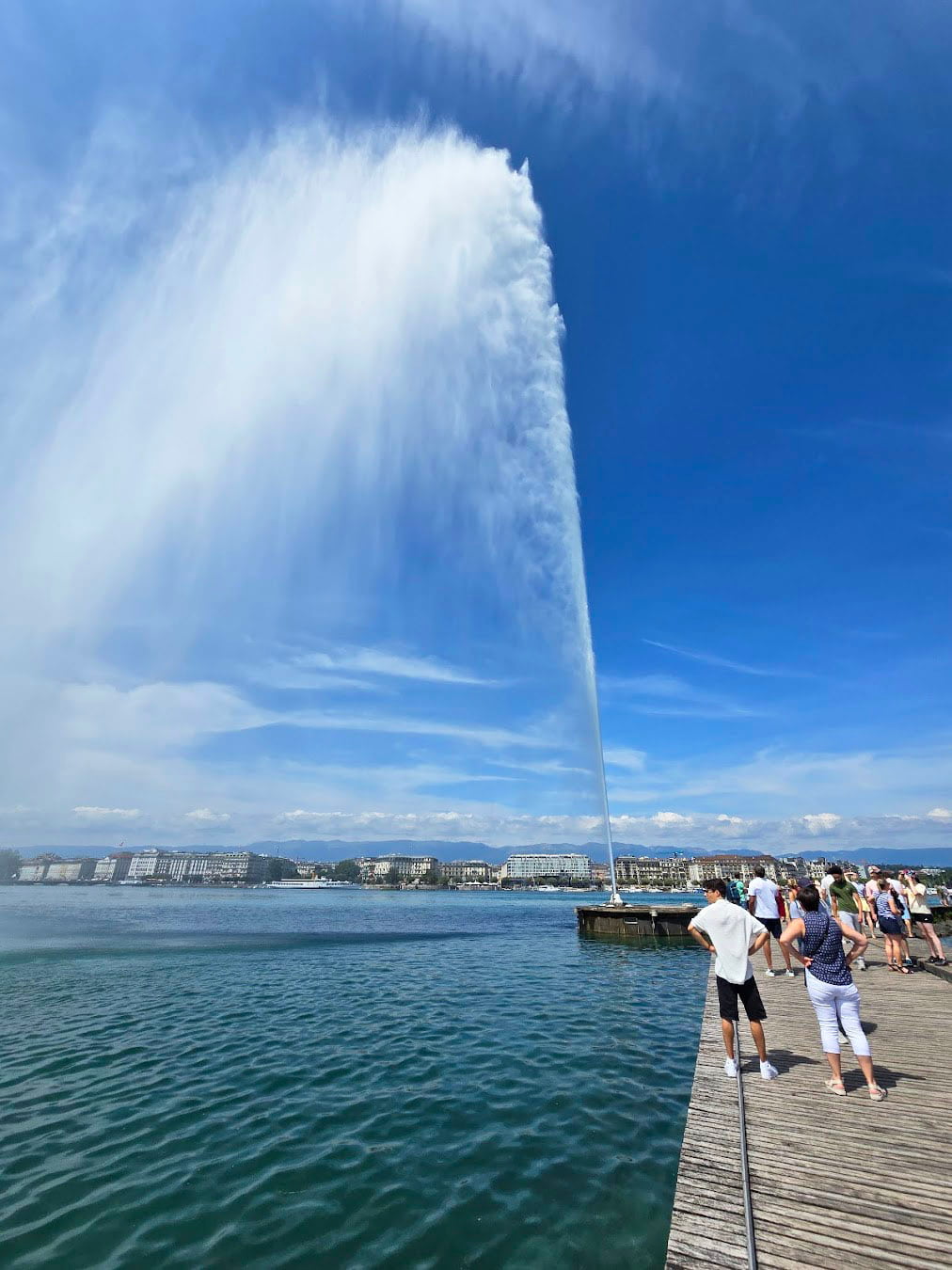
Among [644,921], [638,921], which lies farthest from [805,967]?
[638,921]

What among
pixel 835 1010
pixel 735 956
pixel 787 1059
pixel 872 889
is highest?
pixel 872 889

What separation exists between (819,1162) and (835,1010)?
2.62 m

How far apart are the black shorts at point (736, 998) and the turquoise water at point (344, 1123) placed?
2.35 m

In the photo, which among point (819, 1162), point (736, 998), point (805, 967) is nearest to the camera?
point (819, 1162)

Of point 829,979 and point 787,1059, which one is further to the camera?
point 787,1059

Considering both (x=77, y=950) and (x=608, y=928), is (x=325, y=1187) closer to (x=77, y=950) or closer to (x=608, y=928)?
(x=77, y=950)

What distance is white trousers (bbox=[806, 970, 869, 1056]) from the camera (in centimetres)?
862

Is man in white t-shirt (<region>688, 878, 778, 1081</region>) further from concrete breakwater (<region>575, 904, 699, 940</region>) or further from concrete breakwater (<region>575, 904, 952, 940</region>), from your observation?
concrete breakwater (<region>575, 904, 952, 940</region>)

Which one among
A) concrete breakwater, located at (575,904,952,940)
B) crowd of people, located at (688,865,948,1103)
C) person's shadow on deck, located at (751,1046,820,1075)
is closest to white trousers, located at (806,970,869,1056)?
crowd of people, located at (688,865,948,1103)

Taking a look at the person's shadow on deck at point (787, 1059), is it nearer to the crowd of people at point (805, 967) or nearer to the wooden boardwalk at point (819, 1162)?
the wooden boardwalk at point (819, 1162)

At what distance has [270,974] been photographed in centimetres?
2822

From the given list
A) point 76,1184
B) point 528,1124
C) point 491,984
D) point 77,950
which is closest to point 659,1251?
point 528,1124

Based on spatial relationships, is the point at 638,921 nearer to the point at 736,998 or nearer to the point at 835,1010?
the point at 736,998

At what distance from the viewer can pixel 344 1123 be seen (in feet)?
35.0
